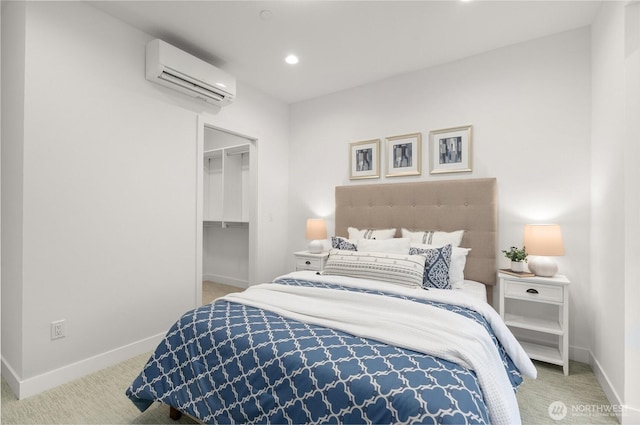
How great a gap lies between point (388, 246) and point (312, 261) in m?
1.02

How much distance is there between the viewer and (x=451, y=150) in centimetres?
307

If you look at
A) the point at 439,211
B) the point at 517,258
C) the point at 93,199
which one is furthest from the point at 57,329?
the point at 517,258

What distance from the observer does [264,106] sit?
3865 mm

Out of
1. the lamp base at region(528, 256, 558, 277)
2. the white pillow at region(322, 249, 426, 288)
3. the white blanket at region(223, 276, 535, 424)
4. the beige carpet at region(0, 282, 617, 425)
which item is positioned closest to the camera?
the white blanket at region(223, 276, 535, 424)

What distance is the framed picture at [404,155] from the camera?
3252 mm

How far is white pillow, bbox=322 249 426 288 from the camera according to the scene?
231 centimetres

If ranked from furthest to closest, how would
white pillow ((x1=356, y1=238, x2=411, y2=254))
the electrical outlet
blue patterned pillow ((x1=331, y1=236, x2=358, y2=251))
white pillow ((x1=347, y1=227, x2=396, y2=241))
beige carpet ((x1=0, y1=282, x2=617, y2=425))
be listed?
white pillow ((x1=347, y1=227, x2=396, y2=241)), blue patterned pillow ((x1=331, y1=236, x2=358, y2=251)), white pillow ((x1=356, y1=238, x2=411, y2=254)), the electrical outlet, beige carpet ((x1=0, y1=282, x2=617, y2=425))

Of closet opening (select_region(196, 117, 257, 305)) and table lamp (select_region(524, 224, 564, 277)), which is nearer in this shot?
table lamp (select_region(524, 224, 564, 277))

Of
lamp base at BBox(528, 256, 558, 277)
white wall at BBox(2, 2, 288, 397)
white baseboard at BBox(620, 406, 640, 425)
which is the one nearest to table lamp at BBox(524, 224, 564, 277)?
lamp base at BBox(528, 256, 558, 277)

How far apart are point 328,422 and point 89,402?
1.71 m

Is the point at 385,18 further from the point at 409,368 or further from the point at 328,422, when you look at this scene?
the point at 328,422

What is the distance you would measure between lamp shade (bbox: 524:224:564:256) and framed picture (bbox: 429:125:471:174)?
32.5 inches

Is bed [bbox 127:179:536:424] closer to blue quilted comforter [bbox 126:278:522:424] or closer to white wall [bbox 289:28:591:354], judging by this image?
blue quilted comforter [bbox 126:278:522:424]

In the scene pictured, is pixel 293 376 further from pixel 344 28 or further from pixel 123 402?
pixel 344 28
